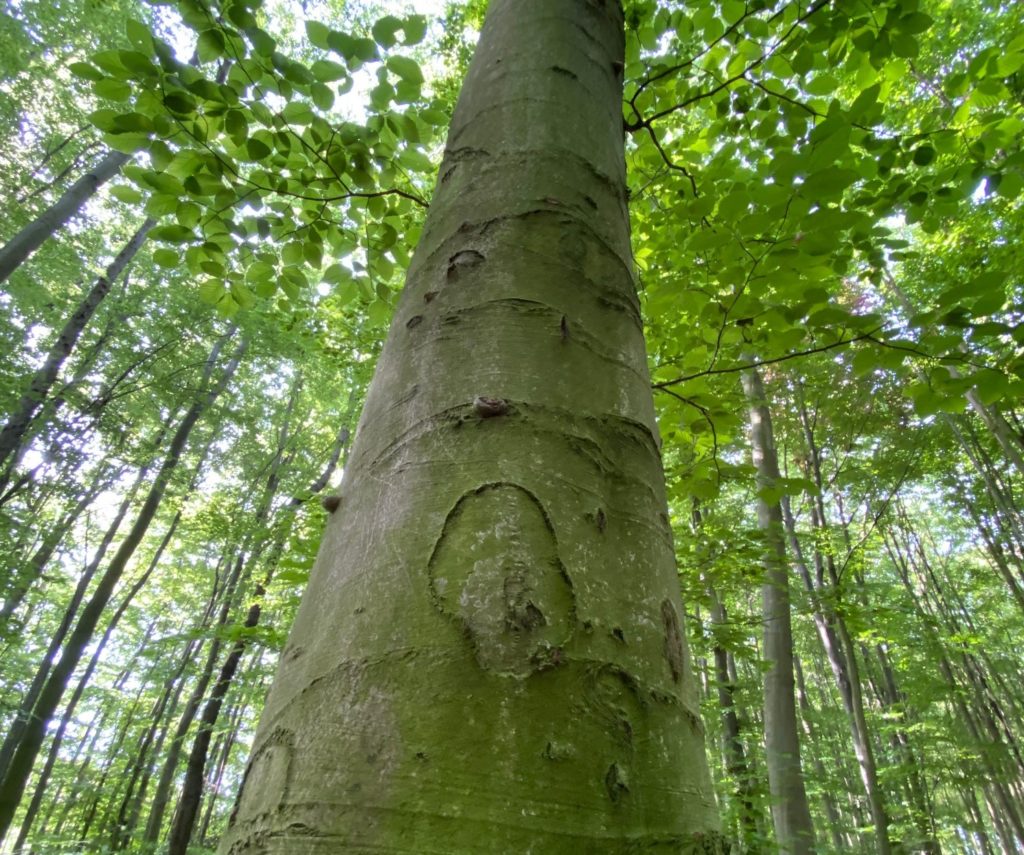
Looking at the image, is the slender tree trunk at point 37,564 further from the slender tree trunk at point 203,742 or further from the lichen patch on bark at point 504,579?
the lichen patch on bark at point 504,579

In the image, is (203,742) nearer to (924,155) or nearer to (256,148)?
(256,148)

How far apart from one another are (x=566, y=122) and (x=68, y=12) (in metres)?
9.50

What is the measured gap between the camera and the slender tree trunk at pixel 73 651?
260 inches

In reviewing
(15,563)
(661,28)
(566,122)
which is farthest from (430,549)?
(15,563)

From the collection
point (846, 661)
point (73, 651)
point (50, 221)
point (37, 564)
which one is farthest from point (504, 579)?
point (37, 564)

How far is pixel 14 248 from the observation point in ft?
19.9

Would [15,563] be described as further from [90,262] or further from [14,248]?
[90,262]

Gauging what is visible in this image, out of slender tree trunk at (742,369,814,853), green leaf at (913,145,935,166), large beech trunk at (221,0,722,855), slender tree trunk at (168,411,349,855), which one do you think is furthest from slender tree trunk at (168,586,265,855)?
green leaf at (913,145,935,166)

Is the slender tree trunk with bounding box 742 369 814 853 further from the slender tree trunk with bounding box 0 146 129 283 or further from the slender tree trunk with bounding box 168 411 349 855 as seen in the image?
the slender tree trunk with bounding box 0 146 129 283

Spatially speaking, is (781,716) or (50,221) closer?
(781,716)

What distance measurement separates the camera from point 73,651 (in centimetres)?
741

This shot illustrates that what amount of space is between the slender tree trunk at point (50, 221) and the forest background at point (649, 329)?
1.4 inches

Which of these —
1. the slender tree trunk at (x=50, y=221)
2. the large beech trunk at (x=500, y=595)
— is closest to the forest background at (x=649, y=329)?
the slender tree trunk at (x=50, y=221)

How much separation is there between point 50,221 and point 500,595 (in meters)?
8.45
